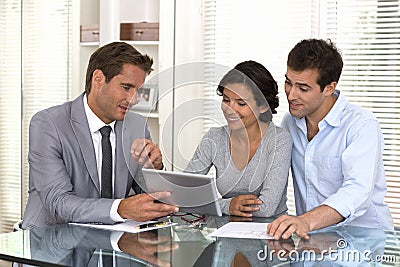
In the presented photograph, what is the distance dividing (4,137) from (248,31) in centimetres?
163

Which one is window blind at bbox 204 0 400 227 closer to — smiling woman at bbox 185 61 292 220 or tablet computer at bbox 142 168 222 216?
smiling woman at bbox 185 61 292 220

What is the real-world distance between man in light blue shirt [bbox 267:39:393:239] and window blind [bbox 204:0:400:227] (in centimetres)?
123

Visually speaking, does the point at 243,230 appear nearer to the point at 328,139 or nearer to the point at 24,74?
the point at 328,139

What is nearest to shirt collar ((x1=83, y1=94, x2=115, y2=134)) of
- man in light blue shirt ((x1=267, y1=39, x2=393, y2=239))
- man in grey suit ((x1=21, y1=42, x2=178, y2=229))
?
man in grey suit ((x1=21, y1=42, x2=178, y2=229))

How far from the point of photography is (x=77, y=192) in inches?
101

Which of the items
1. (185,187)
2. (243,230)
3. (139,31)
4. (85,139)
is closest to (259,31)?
(139,31)

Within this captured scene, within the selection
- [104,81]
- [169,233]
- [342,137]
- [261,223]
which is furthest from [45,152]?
[342,137]

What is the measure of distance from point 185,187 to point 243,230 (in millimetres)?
243

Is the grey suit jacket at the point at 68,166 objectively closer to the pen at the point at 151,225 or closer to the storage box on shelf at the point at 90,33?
the pen at the point at 151,225

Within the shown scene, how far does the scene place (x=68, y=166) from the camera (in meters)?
2.54

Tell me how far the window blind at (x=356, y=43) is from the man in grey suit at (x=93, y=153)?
1.53 meters

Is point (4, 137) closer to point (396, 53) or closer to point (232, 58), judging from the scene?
point (232, 58)

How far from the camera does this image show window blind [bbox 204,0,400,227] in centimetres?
377

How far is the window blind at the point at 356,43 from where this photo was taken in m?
3.77
